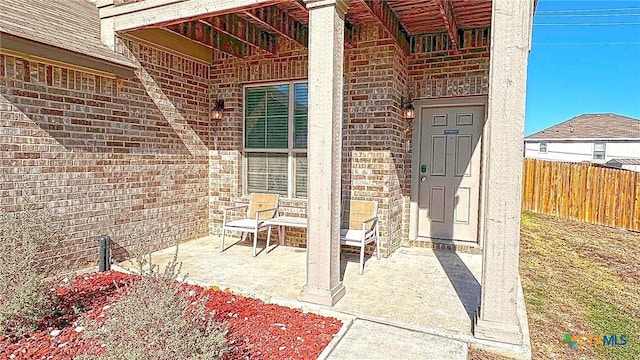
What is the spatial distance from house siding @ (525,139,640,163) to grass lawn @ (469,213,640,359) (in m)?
11.7

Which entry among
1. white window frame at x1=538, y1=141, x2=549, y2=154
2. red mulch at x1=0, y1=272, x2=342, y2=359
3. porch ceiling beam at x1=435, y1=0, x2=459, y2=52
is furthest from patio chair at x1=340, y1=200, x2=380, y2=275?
white window frame at x1=538, y1=141, x2=549, y2=154

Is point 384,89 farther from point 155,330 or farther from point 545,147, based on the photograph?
point 545,147

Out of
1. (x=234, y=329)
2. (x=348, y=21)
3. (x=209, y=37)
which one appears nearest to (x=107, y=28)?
(x=209, y=37)

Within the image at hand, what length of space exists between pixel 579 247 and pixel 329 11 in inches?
229

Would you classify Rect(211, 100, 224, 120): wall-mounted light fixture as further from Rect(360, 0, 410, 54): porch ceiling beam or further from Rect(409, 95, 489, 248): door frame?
Rect(409, 95, 489, 248): door frame

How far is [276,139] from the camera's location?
18.3 ft

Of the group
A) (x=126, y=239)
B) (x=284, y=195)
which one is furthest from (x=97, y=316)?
(x=284, y=195)

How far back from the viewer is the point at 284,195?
5.55 metres

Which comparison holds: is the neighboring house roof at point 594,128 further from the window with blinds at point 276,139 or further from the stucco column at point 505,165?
the stucco column at point 505,165

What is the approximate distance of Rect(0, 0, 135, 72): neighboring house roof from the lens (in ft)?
11.3

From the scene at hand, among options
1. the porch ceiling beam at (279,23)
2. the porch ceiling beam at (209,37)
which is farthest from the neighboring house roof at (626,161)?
the porch ceiling beam at (209,37)

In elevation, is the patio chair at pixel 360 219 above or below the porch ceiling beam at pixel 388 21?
below

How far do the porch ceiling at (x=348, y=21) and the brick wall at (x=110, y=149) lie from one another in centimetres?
68

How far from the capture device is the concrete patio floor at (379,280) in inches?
123
